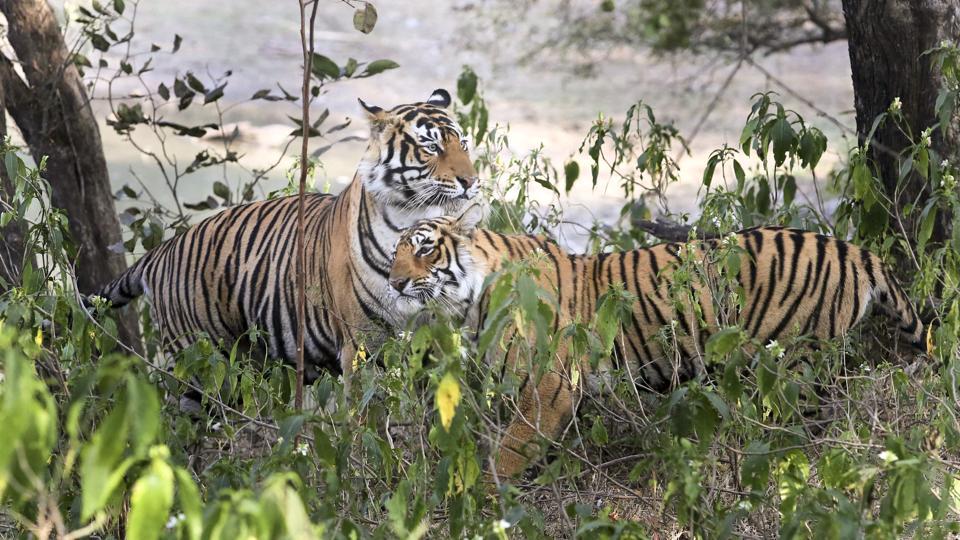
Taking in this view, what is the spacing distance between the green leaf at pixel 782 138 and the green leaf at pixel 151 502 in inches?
99.1

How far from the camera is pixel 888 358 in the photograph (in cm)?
436

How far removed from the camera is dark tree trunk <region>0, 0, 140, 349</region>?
5.09 metres

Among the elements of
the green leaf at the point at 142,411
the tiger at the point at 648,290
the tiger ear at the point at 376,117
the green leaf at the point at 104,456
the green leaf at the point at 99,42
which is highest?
the green leaf at the point at 99,42

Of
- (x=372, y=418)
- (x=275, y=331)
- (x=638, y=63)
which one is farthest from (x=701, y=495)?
(x=638, y=63)

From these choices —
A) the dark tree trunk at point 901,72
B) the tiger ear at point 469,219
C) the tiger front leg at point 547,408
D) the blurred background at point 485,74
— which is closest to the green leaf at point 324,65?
the tiger ear at point 469,219

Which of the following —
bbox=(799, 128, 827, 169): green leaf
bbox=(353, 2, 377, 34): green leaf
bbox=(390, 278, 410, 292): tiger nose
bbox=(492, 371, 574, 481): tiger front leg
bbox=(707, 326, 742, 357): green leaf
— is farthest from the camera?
bbox=(799, 128, 827, 169): green leaf

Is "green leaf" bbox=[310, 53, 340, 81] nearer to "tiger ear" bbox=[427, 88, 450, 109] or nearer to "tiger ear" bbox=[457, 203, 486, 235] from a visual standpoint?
"tiger ear" bbox=[427, 88, 450, 109]

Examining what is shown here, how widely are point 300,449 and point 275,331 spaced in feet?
5.57

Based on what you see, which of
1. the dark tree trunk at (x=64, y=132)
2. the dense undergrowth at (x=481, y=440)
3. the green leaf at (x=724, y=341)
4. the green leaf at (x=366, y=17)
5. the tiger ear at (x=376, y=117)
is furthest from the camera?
the dark tree trunk at (x=64, y=132)

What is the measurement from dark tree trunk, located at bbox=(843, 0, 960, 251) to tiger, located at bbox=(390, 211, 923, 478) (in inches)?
21.6

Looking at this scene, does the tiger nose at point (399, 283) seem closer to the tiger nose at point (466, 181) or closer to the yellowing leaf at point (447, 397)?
the tiger nose at point (466, 181)

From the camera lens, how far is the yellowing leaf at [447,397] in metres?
2.39

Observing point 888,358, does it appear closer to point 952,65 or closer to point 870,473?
point 952,65

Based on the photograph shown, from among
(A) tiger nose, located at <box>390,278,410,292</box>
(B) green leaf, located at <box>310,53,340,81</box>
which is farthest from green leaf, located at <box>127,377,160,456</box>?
(B) green leaf, located at <box>310,53,340,81</box>
